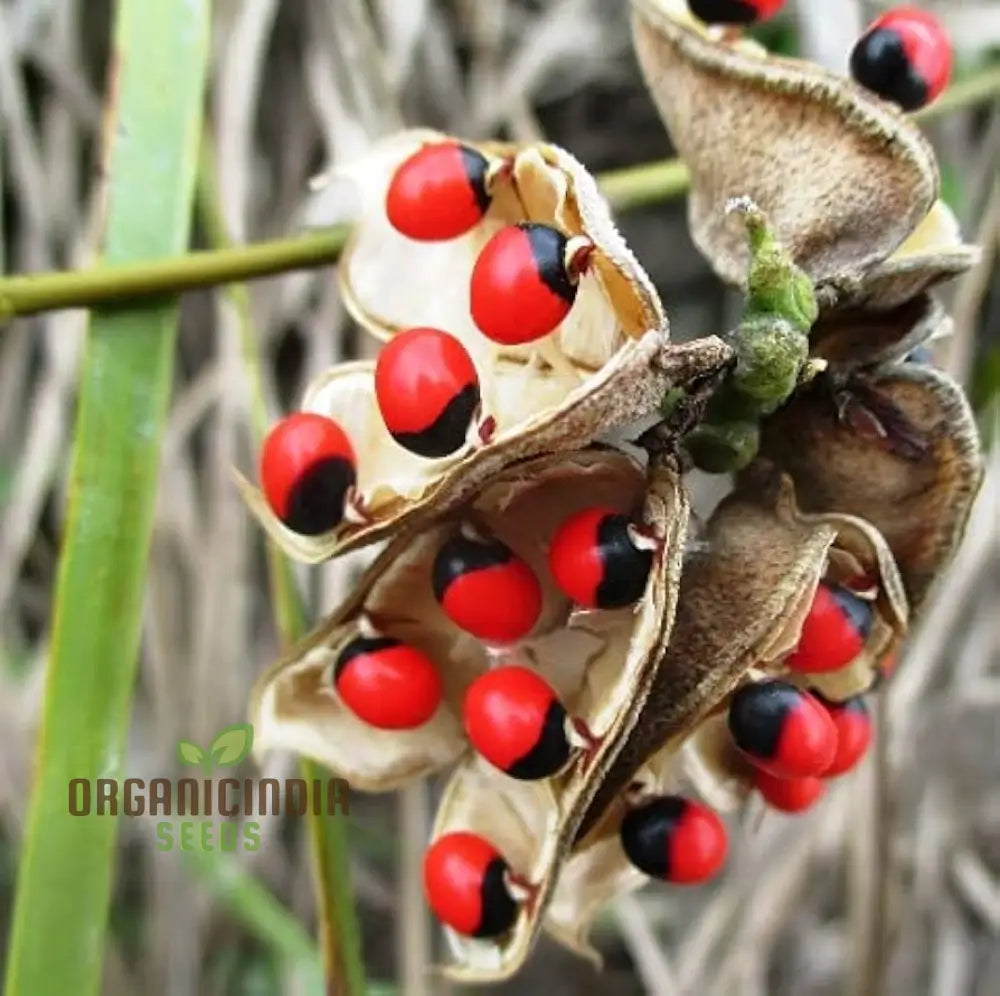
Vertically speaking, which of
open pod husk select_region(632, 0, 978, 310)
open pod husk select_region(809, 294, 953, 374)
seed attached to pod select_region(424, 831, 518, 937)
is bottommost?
seed attached to pod select_region(424, 831, 518, 937)

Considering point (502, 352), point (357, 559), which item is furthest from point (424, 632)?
point (357, 559)

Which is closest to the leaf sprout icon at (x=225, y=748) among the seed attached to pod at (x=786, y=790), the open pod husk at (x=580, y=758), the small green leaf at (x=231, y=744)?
the small green leaf at (x=231, y=744)

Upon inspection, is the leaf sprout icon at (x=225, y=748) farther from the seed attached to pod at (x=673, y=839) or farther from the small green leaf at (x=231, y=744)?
the seed attached to pod at (x=673, y=839)

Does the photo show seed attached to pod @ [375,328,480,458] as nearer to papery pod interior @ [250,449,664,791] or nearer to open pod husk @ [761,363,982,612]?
papery pod interior @ [250,449,664,791]

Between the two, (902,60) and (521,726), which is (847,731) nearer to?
(521,726)

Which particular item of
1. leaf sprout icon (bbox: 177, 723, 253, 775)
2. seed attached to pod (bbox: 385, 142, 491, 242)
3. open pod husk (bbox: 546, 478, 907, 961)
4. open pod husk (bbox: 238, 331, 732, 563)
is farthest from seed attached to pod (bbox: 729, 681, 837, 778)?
leaf sprout icon (bbox: 177, 723, 253, 775)

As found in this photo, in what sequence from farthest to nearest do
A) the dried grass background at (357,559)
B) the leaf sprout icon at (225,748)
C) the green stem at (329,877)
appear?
1. the dried grass background at (357,559)
2. the leaf sprout icon at (225,748)
3. the green stem at (329,877)
